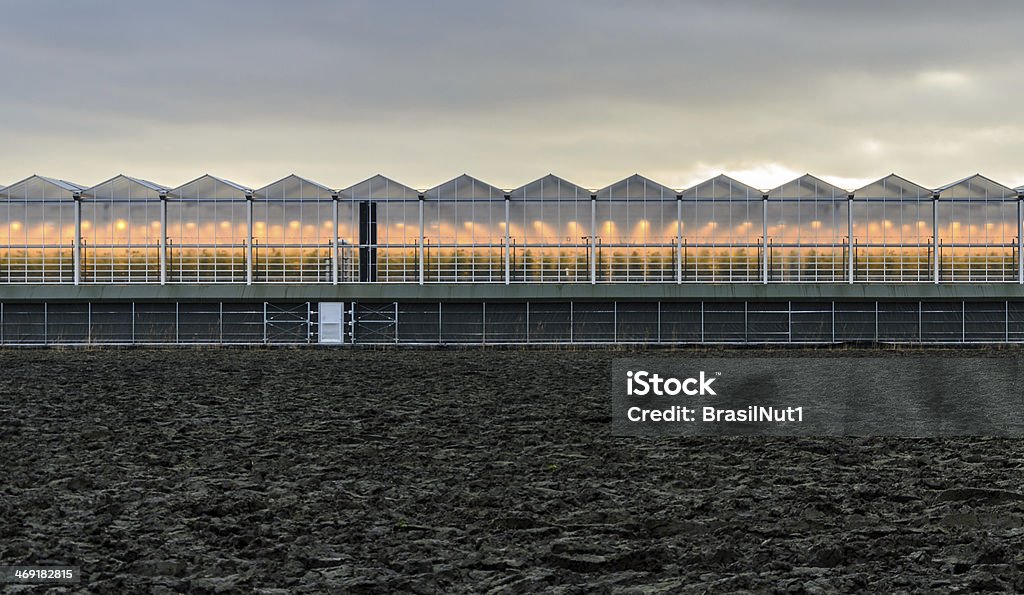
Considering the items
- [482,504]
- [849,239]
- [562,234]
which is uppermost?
[562,234]

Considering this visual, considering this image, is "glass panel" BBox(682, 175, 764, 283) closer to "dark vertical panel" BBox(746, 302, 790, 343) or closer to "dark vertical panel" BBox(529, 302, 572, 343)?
"dark vertical panel" BBox(746, 302, 790, 343)

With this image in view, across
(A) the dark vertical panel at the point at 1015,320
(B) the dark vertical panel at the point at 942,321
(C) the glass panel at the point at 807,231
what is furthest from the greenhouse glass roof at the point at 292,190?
(A) the dark vertical panel at the point at 1015,320

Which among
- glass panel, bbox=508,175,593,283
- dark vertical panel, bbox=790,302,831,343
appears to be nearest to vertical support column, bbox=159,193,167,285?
glass panel, bbox=508,175,593,283

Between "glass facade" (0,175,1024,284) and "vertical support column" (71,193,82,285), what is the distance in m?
0.07

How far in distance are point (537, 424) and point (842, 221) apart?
38663 millimetres

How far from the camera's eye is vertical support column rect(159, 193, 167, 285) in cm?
5094

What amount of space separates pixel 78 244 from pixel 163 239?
3956 millimetres

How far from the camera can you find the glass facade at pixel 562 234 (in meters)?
50.9

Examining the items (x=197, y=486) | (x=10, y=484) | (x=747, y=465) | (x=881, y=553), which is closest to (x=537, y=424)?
(x=747, y=465)

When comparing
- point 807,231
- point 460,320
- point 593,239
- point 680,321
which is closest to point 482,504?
point 460,320

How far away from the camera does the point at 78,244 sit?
169ft

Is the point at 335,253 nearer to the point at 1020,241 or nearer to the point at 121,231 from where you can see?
the point at 121,231

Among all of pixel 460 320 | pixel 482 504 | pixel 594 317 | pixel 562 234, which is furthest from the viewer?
pixel 562 234

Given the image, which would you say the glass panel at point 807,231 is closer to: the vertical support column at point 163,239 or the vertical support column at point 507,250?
the vertical support column at point 507,250
